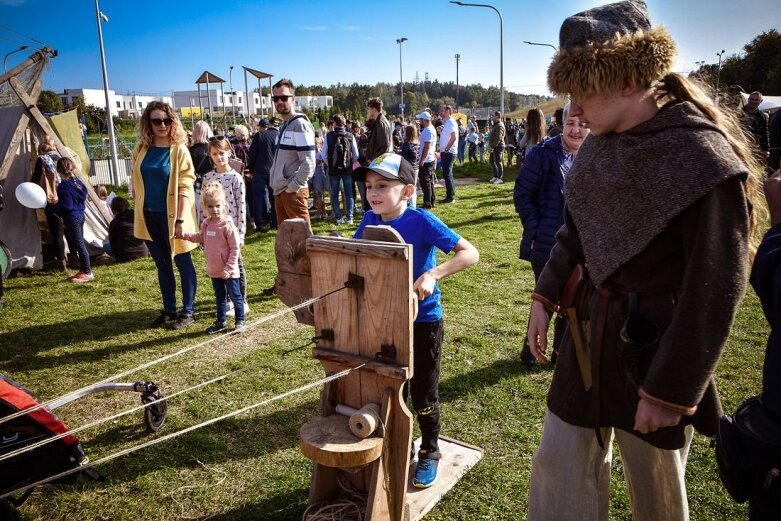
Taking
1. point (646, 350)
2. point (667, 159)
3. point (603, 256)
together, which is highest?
point (667, 159)

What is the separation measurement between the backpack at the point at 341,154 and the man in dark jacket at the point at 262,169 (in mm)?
1060

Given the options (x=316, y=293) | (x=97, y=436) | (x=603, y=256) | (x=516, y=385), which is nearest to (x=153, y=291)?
(x=97, y=436)

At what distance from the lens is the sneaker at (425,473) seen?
2.81 meters

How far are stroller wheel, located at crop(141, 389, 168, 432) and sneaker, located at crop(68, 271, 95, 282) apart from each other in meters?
4.55

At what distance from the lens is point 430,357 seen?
8.70ft

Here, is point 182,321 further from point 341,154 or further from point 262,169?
point 341,154

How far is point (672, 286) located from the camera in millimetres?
1567

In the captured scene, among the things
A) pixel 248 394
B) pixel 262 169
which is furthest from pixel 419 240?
pixel 262 169

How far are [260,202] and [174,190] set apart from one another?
4715mm

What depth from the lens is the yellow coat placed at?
16.6 ft

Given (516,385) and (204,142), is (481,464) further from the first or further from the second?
(204,142)

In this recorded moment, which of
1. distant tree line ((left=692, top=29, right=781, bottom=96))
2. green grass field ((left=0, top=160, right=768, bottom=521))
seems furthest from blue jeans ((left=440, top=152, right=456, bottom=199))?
distant tree line ((left=692, top=29, right=781, bottom=96))

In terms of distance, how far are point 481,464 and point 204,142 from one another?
21.5ft

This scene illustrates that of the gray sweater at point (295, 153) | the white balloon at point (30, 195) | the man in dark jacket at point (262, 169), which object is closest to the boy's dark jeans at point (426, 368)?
the gray sweater at point (295, 153)
